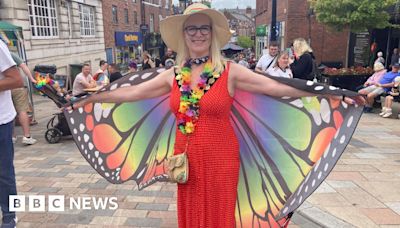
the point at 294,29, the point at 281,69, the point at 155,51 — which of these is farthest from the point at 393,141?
the point at 155,51

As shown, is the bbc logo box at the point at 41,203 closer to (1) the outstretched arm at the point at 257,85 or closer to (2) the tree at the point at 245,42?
(1) the outstretched arm at the point at 257,85

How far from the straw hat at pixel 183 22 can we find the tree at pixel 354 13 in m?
11.6

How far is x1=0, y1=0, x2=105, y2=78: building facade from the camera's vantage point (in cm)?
1409

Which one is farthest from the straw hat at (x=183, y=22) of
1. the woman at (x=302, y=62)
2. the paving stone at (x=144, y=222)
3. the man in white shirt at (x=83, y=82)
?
the man in white shirt at (x=83, y=82)

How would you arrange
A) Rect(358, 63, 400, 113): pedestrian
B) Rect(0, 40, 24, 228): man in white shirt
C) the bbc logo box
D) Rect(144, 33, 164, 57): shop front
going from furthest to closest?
Rect(144, 33, 164, 57): shop front → Rect(358, 63, 400, 113): pedestrian → the bbc logo box → Rect(0, 40, 24, 228): man in white shirt

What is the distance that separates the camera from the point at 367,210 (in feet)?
12.4

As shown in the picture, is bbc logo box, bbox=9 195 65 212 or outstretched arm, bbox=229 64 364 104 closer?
outstretched arm, bbox=229 64 364 104

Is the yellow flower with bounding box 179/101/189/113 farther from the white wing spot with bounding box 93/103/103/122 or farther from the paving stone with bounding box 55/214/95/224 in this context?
the paving stone with bounding box 55/214/95/224

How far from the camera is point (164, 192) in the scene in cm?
444

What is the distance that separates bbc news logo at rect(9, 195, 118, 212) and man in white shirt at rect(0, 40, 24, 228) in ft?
2.56

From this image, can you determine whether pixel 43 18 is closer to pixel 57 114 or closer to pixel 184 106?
pixel 57 114

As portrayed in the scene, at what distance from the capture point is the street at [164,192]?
3629 millimetres

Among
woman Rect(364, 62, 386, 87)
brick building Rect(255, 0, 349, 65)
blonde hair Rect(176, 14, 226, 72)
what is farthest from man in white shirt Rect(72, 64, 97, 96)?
brick building Rect(255, 0, 349, 65)

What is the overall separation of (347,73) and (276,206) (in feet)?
30.4
